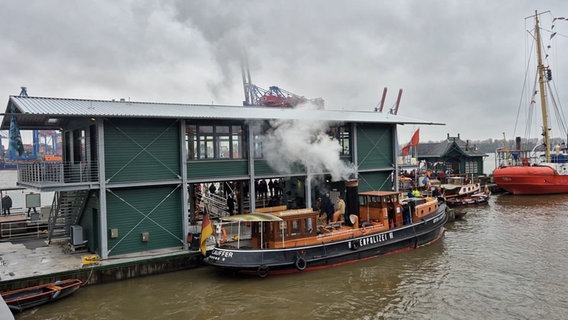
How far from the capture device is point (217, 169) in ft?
61.4

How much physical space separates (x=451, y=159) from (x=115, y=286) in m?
44.1

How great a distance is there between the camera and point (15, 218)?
73.4ft

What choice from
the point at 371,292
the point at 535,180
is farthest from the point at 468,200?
the point at 371,292

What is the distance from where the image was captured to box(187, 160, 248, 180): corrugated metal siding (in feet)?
59.3

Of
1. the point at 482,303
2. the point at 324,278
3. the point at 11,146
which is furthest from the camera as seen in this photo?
the point at 11,146

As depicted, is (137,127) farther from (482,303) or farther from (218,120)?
(482,303)

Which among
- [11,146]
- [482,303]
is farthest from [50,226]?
[482,303]

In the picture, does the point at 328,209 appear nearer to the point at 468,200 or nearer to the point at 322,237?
the point at 322,237

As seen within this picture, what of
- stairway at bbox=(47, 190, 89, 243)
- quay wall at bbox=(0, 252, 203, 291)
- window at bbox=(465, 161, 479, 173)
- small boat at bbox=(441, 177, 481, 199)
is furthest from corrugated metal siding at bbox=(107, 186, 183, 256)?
window at bbox=(465, 161, 479, 173)

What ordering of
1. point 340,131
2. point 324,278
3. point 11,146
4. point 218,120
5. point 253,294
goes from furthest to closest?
point 340,131 < point 218,120 < point 11,146 < point 324,278 < point 253,294

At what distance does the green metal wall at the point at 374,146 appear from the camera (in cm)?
2327

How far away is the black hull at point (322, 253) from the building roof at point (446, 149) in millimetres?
31086

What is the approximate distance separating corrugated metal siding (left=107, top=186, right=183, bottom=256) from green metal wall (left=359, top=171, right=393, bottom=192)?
35.6 feet

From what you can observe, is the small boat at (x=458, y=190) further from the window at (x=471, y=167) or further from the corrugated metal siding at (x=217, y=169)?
the corrugated metal siding at (x=217, y=169)
